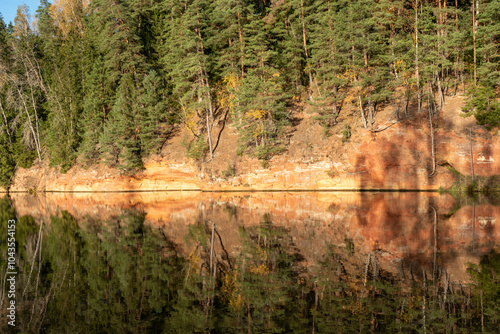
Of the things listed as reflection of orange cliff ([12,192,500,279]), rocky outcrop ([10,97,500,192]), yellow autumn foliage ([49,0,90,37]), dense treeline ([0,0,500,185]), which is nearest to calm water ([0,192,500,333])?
reflection of orange cliff ([12,192,500,279])

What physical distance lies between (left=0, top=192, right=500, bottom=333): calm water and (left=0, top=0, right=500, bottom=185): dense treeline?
17955 mm

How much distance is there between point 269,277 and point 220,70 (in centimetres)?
3770

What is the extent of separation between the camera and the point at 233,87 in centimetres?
3834

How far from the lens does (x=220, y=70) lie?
4247cm

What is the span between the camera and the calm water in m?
6.21

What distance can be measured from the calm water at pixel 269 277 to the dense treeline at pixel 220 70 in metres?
18.0

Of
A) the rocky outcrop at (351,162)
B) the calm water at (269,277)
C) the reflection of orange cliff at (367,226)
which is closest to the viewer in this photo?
the calm water at (269,277)

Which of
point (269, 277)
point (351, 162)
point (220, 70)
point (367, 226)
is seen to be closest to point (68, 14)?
point (220, 70)

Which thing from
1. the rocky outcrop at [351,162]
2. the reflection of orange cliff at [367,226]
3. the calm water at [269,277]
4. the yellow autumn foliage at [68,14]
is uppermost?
the yellow autumn foliage at [68,14]

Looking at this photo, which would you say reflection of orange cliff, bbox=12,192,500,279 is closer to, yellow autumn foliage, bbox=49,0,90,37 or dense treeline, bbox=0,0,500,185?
dense treeline, bbox=0,0,500,185

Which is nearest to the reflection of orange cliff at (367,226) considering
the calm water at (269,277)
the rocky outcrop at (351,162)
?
the calm water at (269,277)

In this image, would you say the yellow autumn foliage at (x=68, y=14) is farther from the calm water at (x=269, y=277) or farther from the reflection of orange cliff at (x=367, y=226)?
the calm water at (x=269, y=277)

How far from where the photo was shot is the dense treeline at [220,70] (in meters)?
29.9

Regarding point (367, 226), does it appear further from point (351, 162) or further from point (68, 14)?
point (68, 14)
